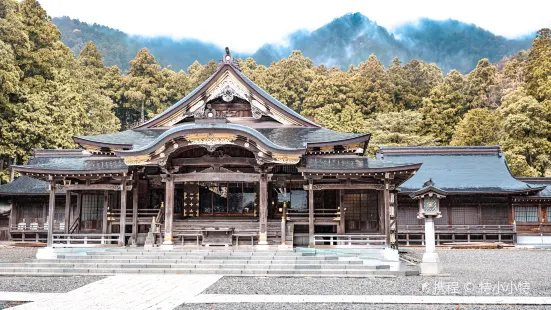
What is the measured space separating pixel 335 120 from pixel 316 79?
7751 mm

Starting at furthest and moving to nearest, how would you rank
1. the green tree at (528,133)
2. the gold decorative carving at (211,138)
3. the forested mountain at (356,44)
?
the forested mountain at (356,44), the green tree at (528,133), the gold decorative carving at (211,138)

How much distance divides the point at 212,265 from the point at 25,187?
52.8 feet

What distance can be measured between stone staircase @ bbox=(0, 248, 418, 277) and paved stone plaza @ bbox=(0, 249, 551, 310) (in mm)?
613

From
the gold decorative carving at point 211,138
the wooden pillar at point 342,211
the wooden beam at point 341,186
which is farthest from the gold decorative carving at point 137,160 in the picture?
the wooden pillar at point 342,211

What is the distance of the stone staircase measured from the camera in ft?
43.9

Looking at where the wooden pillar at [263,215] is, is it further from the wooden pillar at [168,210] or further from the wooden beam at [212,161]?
the wooden pillar at [168,210]

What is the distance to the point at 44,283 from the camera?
12.0 meters

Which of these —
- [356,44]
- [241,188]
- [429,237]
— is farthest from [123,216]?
[356,44]

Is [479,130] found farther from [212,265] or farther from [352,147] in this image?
[212,265]

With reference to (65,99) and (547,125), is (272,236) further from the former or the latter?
(547,125)

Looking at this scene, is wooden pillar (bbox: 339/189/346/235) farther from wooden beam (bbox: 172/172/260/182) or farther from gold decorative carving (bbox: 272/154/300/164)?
wooden beam (bbox: 172/172/260/182)

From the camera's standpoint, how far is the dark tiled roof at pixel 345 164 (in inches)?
667

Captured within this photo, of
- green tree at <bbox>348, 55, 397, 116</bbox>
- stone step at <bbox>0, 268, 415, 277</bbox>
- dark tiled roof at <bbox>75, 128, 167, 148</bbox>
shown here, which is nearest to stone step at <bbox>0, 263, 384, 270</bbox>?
stone step at <bbox>0, 268, 415, 277</bbox>

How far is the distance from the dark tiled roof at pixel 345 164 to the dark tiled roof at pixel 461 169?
7898 millimetres
